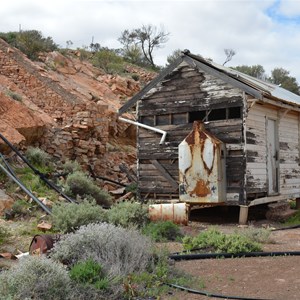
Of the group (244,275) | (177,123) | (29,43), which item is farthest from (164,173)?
(29,43)

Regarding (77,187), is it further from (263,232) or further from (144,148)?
(263,232)

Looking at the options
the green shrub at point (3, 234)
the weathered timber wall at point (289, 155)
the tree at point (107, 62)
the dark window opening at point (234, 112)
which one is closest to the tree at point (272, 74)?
the tree at point (107, 62)

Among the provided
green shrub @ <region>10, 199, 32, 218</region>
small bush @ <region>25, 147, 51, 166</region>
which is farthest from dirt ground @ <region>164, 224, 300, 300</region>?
small bush @ <region>25, 147, 51, 166</region>

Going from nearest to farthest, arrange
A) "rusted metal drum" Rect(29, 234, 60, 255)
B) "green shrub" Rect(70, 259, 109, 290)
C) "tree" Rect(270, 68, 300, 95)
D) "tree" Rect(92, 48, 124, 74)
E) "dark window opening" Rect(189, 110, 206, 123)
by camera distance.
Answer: "green shrub" Rect(70, 259, 109, 290) → "rusted metal drum" Rect(29, 234, 60, 255) → "dark window opening" Rect(189, 110, 206, 123) → "tree" Rect(92, 48, 124, 74) → "tree" Rect(270, 68, 300, 95)

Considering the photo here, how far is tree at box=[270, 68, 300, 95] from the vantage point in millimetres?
41531

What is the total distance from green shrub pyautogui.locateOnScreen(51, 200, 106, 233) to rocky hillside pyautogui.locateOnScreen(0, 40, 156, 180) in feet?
17.3

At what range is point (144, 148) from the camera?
14.2 metres

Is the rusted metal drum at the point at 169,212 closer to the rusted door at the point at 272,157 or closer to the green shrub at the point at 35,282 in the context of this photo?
the rusted door at the point at 272,157

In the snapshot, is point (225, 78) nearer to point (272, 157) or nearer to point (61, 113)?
point (272, 157)

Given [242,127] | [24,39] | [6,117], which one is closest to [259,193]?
[242,127]

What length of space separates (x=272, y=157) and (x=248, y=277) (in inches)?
313

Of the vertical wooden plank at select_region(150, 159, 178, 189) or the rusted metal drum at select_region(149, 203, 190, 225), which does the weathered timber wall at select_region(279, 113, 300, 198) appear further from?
the rusted metal drum at select_region(149, 203, 190, 225)

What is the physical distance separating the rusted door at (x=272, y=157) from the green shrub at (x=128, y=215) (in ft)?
15.8

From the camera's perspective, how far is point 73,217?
899cm
